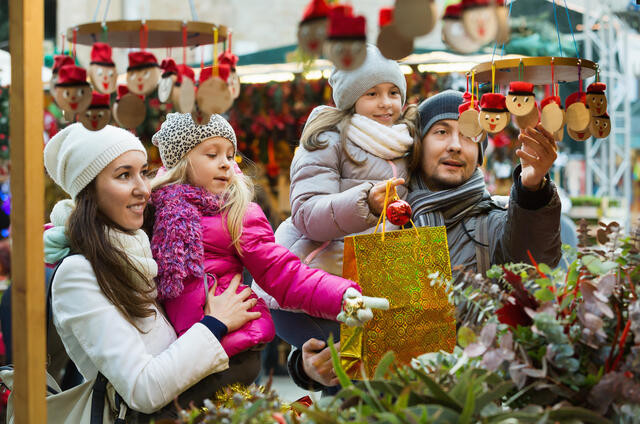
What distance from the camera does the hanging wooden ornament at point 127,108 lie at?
61.4 inches

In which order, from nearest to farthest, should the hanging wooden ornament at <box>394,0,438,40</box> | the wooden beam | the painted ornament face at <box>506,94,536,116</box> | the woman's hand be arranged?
the hanging wooden ornament at <box>394,0,438,40</box>, the wooden beam, the painted ornament face at <box>506,94,536,116</box>, the woman's hand

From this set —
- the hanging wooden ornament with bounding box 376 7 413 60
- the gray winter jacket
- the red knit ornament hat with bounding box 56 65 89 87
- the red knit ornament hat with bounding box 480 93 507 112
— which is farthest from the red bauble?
the red knit ornament hat with bounding box 56 65 89 87

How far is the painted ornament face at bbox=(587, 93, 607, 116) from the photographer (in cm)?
178

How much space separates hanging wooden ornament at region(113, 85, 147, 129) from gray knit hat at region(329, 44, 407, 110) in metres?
0.79

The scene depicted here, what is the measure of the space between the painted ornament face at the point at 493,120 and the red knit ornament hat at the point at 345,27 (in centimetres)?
62

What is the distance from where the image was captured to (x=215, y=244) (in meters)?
2.00

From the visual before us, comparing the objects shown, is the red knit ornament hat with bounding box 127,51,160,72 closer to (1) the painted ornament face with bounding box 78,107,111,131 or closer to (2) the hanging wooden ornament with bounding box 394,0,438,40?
(1) the painted ornament face with bounding box 78,107,111,131

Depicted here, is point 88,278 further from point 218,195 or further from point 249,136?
point 249,136

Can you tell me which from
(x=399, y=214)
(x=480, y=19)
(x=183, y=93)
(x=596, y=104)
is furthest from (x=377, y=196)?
(x=480, y=19)

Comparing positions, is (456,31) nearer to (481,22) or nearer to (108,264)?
(481,22)

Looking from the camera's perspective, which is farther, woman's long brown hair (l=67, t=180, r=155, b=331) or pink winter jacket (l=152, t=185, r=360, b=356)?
pink winter jacket (l=152, t=185, r=360, b=356)

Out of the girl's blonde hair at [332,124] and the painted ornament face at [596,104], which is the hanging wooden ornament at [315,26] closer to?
the painted ornament face at [596,104]

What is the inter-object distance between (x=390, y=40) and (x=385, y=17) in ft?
0.16

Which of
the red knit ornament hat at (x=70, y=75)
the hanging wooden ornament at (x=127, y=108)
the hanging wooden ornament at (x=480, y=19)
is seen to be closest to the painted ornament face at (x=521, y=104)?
the hanging wooden ornament at (x=480, y=19)
